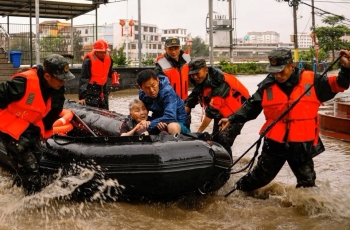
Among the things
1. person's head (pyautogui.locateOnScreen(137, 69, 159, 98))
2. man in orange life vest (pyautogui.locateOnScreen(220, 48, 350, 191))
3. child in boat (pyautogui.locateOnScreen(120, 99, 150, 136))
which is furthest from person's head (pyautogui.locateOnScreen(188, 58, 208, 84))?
man in orange life vest (pyautogui.locateOnScreen(220, 48, 350, 191))

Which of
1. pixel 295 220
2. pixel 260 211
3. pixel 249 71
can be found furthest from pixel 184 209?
pixel 249 71

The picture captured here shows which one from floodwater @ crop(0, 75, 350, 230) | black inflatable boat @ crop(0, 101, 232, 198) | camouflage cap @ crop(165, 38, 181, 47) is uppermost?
camouflage cap @ crop(165, 38, 181, 47)

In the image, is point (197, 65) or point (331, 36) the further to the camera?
point (331, 36)

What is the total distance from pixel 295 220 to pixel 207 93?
193 cm

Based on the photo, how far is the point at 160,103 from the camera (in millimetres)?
5820

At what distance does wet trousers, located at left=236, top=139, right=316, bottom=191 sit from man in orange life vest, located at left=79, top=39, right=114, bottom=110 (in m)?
4.15

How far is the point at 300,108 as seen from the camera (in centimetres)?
484

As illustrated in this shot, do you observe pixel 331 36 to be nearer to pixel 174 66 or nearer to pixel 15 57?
pixel 15 57

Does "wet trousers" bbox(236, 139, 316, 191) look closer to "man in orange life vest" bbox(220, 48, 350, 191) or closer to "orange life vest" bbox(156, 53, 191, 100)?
"man in orange life vest" bbox(220, 48, 350, 191)

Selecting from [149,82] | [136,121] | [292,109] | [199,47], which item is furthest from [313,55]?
[199,47]

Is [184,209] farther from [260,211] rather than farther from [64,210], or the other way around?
[64,210]

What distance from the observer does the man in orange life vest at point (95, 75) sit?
8.70m

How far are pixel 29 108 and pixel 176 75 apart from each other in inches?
101

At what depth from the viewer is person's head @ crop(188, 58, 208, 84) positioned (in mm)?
6132
